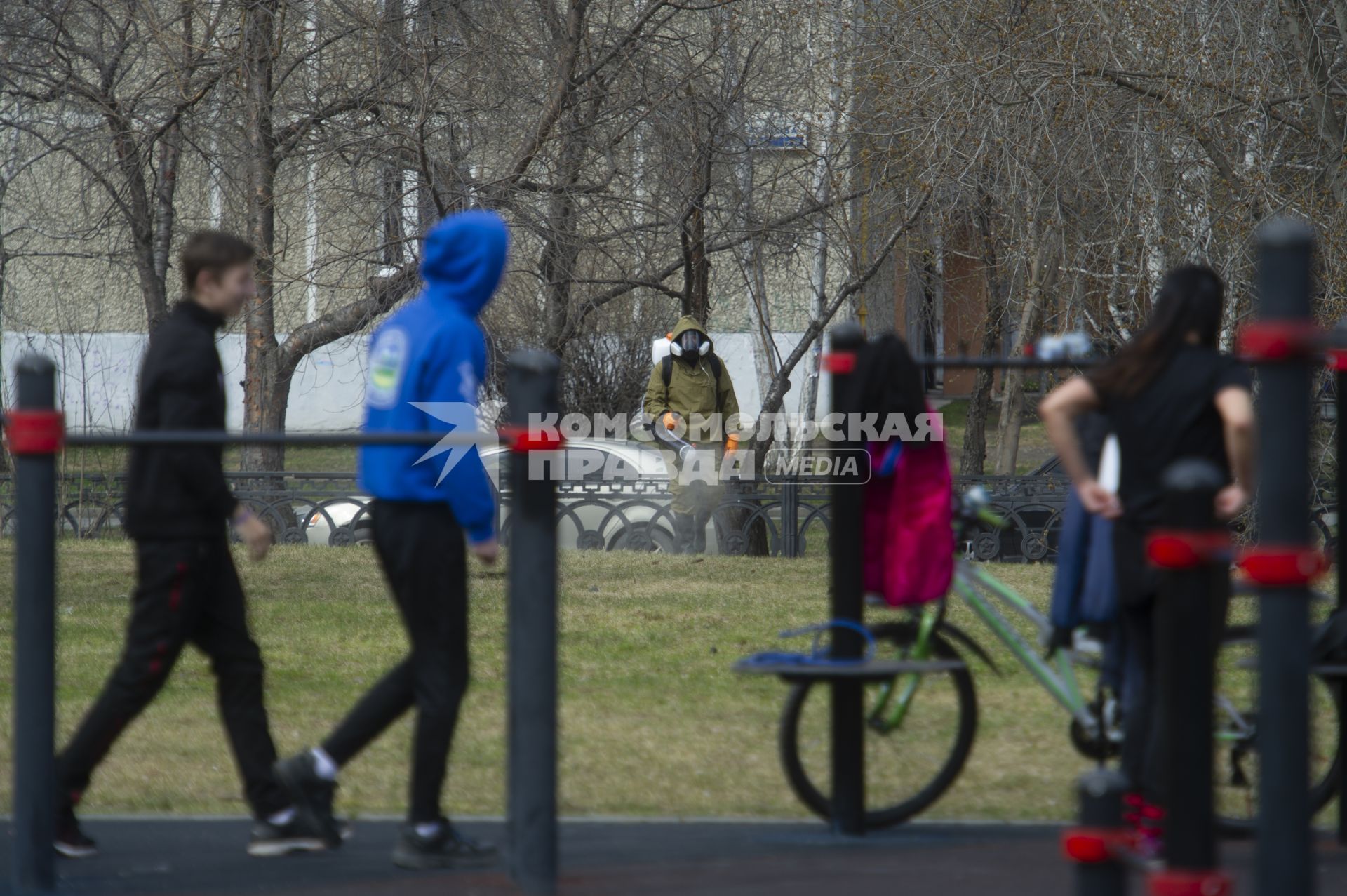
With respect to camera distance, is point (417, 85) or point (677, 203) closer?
point (417, 85)

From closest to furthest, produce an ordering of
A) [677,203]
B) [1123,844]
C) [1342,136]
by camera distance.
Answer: [1123,844], [1342,136], [677,203]

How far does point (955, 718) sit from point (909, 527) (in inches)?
27.1

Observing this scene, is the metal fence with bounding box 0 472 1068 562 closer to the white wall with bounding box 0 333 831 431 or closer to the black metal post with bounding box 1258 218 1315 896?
the white wall with bounding box 0 333 831 431

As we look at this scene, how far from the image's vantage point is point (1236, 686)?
5.26m

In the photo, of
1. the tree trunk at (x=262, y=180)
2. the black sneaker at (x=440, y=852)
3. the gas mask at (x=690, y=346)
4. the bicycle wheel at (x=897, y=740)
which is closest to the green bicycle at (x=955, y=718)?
the bicycle wheel at (x=897, y=740)

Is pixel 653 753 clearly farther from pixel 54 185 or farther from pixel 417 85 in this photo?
pixel 54 185

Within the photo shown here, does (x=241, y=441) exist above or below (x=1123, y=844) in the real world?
above

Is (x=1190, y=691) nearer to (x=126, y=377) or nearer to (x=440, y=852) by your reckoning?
(x=440, y=852)

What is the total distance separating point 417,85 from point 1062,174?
5.45 meters

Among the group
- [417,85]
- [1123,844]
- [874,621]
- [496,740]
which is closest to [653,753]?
[496,740]

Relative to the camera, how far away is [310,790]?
175 inches

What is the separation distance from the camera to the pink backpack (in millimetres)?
4492

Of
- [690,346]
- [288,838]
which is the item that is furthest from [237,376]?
[288,838]

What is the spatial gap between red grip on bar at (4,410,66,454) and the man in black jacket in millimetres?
455
